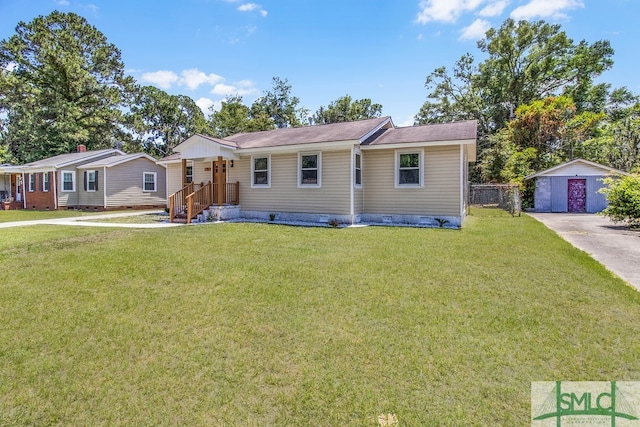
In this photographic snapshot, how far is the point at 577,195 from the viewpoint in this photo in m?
20.0

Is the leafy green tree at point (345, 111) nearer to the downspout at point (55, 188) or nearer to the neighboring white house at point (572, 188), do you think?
the neighboring white house at point (572, 188)

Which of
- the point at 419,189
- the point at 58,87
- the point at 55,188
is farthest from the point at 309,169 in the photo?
the point at 58,87

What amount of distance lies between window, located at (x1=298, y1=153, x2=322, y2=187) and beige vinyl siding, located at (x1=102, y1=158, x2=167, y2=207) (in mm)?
14121

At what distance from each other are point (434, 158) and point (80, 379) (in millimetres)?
10997

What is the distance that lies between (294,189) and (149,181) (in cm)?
1405

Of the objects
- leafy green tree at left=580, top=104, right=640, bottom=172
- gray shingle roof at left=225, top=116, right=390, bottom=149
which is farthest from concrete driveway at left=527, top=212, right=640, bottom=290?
leafy green tree at left=580, top=104, right=640, bottom=172

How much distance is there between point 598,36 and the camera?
104 feet

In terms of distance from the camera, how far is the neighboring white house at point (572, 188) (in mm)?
19438

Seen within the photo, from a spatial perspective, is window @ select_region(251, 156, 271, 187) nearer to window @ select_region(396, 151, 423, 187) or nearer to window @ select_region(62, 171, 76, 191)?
window @ select_region(396, 151, 423, 187)

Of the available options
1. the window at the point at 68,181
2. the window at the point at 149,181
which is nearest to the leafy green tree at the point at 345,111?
the window at the point at 149,181

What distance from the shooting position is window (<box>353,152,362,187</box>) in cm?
1210

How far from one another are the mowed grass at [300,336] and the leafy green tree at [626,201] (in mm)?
7556

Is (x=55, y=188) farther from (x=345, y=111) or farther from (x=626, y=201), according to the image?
(x=626, y=201)

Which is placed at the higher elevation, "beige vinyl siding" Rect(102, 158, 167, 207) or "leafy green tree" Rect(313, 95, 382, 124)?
"leafy green tree" Rect(313, 95, 382, 124)
